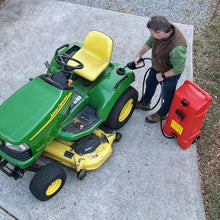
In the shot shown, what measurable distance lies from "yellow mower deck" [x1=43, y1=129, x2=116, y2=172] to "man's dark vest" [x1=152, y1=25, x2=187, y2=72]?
116 centimetres

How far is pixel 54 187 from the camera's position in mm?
3412

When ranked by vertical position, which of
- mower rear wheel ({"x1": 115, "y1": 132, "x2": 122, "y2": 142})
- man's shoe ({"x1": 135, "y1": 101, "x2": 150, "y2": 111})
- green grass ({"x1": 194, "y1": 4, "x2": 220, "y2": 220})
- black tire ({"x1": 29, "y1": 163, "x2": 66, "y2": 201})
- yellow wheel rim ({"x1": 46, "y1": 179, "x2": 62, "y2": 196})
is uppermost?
black tire ({"x1": 29, "y1": 163, "x2": 66, "y2": 201})

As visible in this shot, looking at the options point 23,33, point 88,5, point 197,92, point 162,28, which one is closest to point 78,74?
point 162,28

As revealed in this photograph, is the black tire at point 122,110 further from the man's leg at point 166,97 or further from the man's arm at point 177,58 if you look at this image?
the man's arm at point 177,58

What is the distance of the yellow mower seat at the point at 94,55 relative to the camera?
11.8 ft

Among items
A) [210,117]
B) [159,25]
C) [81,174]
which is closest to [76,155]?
[81,174]

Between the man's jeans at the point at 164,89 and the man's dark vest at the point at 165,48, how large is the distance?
19cm

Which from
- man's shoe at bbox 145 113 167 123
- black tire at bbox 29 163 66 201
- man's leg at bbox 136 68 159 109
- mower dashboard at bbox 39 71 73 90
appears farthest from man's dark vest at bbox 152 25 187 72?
black tire at bbox 29 163 66 201

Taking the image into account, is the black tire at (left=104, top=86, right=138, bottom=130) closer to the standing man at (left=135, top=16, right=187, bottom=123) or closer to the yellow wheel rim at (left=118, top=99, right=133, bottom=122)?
the yellow wheel rim at (left=118, top=99, right=133, bottom=122)

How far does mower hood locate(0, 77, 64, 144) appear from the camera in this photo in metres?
2.92

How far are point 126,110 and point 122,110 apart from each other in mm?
108

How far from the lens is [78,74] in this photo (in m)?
3.61

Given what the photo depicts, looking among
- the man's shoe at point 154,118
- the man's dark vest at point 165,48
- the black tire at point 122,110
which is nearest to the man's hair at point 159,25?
the man's dark vest at point 165,48

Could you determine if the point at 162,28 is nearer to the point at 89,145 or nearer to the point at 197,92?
the point at 197,92
